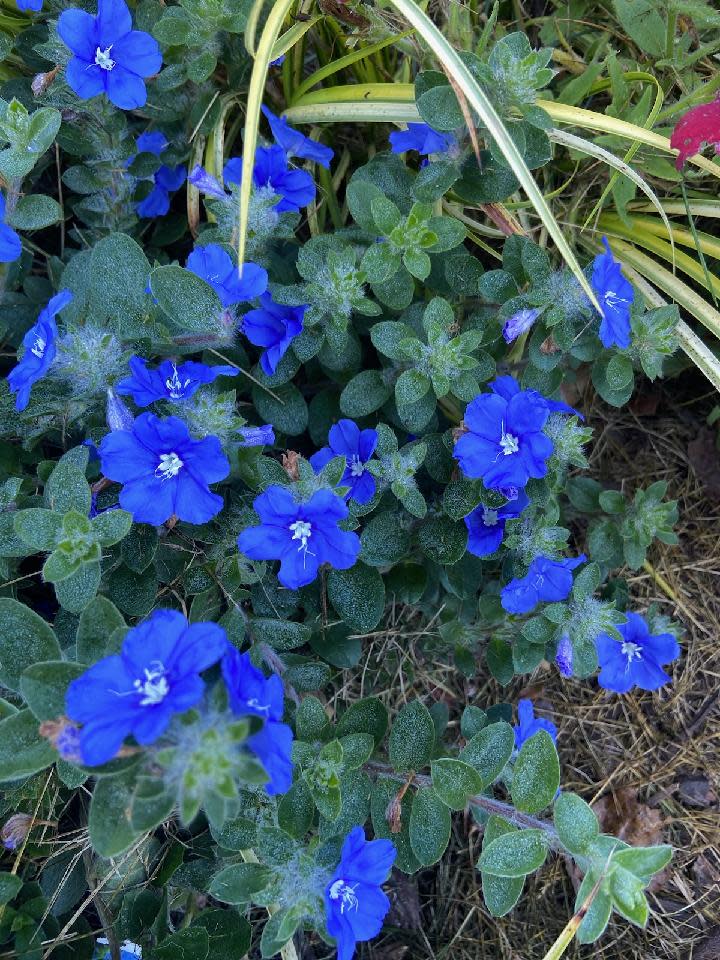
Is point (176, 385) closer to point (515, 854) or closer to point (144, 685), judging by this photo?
point (144, 685)

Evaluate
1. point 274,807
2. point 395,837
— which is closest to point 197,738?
point 274,807

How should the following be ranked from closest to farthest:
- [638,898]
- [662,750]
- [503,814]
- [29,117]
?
[638,898]
[503,814]
[29,117]
[662,750]

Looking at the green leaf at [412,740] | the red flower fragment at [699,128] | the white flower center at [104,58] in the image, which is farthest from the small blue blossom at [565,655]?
the white flower center at [104,58]

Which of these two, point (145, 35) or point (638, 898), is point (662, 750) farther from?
point (145, 35)

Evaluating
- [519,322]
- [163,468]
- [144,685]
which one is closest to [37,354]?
[163,468]

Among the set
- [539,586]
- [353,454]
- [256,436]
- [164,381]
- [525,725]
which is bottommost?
[525,725]

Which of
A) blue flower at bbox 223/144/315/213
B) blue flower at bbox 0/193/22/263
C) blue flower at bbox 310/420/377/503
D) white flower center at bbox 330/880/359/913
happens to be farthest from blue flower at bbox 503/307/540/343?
white flower center at bbox 330/880/359/913

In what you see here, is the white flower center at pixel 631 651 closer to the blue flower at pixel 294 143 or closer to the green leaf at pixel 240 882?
the green leaf at pixel 240 882
